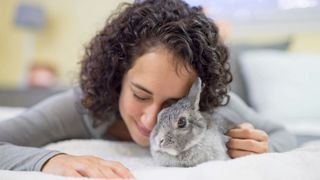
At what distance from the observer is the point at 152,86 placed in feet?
2.49

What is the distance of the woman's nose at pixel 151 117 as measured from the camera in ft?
2.48

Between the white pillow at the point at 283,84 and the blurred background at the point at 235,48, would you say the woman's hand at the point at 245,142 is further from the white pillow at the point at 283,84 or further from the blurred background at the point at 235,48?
the white pillow at the point at 283,84

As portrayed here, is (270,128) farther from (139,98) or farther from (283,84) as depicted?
(283,84)

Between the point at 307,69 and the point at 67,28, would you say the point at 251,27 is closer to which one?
the point at 307,69

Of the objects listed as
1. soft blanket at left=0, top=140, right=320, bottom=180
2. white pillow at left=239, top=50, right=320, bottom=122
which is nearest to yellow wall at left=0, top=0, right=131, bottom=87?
white pillow at left=239, top=50, right=320, bottom=122

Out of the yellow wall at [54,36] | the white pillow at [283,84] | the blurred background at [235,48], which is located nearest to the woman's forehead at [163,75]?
the blurred background at [235,48]

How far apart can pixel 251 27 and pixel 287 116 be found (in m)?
0.80

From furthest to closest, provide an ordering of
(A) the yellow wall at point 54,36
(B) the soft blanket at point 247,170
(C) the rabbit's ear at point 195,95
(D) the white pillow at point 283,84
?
(A) the yellow wall at point 54,36 → (D) the white pillow at point 283,84 → (C) the rabbit's ear at point 195,95 → (B) the soft blanket at point 247,170

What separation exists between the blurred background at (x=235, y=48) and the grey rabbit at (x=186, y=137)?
67cm

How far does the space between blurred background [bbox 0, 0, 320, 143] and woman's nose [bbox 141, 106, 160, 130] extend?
571 millimetres

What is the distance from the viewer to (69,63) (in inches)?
99.6

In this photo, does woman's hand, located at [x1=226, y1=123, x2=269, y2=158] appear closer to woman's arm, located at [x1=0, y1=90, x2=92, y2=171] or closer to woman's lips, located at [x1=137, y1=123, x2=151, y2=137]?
woman's lips, located at [x1=137, y1=123, x2=151, y2=137]

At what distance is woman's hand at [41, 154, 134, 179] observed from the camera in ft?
1.89

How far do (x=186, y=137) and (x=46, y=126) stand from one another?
0.47m
